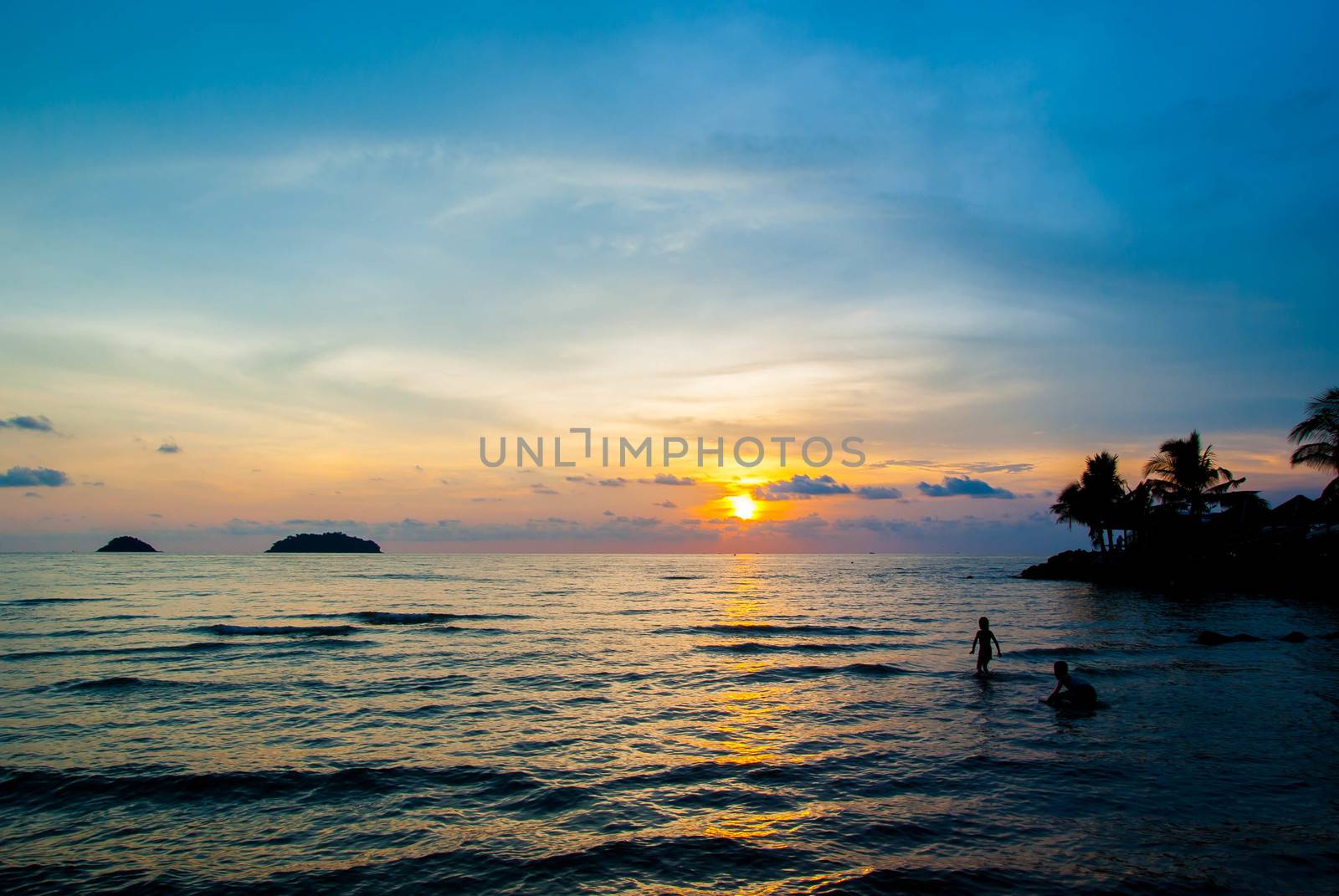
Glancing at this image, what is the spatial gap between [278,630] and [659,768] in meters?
35.1

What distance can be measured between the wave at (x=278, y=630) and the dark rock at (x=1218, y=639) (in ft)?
150

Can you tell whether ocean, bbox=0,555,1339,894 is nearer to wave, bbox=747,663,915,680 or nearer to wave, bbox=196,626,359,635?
wave, bbox=747,663,915,680

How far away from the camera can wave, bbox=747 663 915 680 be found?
95.6 ft

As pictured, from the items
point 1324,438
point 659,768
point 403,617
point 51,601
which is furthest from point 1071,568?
point 51,601

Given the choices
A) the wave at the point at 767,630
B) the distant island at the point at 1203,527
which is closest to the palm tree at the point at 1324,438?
the distant island at the point at 1203,527

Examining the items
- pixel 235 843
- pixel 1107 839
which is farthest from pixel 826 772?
pixel 235 843

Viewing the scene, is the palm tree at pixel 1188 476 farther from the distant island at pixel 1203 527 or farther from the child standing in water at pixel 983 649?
the child standing in water at pixel 983 649

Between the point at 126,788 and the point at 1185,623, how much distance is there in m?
52.2

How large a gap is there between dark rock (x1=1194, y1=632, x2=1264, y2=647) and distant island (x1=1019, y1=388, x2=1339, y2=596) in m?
24.9

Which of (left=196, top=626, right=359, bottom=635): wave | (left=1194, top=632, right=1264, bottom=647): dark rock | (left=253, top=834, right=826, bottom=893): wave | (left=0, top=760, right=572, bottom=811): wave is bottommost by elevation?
(left=196, top=626, right=359, bottom=635): wave

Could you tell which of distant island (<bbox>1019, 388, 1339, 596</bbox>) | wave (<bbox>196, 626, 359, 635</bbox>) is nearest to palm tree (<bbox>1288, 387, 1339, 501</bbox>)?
distant island (<bbox>1019, 388, 1339, 596</bbox>)

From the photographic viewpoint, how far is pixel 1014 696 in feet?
78.2

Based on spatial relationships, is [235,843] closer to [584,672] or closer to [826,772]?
[826,772]

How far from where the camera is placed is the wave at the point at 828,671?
95.6ft
